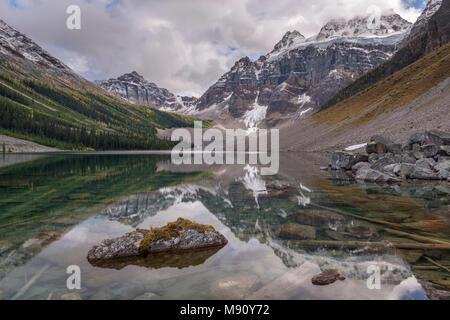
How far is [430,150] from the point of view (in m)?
38.0

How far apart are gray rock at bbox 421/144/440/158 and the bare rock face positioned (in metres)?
38.8

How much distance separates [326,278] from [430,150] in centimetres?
3969

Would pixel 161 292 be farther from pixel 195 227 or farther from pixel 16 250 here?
pixel 16 250

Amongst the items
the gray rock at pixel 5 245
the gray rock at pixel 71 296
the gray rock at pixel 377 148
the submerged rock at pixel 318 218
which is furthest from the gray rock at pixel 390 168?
the gray rock at pixel 5 245

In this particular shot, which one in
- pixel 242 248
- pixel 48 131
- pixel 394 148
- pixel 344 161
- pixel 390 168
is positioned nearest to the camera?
pixel 242 248

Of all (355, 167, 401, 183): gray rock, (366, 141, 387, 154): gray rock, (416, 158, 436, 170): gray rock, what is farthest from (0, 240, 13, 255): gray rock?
(366, 141, 387, 154): gray rock

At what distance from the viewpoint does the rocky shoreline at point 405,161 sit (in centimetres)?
3297

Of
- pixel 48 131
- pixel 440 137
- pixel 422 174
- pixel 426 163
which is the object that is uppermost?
pixel 48 131

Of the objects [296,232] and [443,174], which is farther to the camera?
[443,174]

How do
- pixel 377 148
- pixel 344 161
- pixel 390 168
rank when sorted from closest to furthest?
pixel 390 168 < pixel 344 161 < pixel 377 148

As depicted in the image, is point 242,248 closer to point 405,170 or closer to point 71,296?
point 71,296

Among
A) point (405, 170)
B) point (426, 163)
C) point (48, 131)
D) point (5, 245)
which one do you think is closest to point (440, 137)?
point (426, 163)

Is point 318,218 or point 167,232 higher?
point 167,232

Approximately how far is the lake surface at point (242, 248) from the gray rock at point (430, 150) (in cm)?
1871
